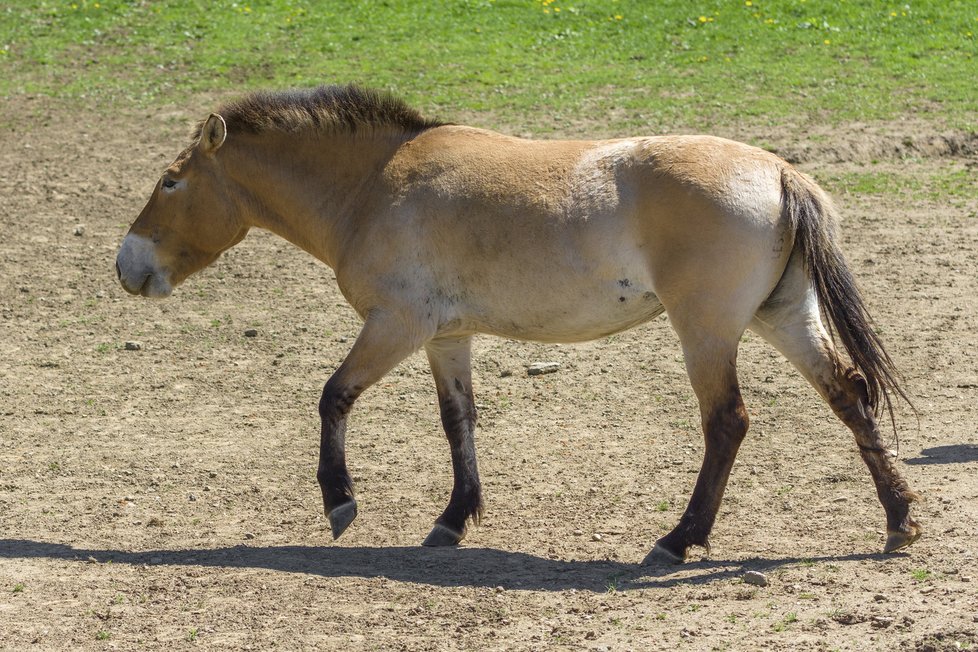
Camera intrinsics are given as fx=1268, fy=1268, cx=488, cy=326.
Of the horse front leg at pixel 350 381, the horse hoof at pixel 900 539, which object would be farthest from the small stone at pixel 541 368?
the horse hoof at pixel 900 539

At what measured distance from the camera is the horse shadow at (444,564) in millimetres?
5836

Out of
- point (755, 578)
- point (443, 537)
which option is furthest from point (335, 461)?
point (755, 578)

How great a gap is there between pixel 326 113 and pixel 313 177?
362mm

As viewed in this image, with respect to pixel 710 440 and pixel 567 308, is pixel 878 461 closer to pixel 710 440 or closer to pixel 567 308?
pixel 710 440

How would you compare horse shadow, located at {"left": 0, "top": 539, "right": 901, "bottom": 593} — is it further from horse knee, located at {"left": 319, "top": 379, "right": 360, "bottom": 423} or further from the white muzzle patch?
the white muzzle patch

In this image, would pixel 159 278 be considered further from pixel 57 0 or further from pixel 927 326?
pixel 57 0

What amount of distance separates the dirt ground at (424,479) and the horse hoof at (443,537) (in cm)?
7

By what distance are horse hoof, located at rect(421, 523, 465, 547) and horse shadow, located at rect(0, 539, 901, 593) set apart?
9 centimetres

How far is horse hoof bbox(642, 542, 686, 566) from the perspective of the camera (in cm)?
602

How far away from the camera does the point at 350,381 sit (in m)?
6.40

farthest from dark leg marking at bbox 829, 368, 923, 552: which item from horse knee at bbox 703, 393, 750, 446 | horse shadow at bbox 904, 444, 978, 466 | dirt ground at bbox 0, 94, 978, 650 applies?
horse shadow at bbox 904, 444, 978, 466

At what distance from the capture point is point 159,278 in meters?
7.21

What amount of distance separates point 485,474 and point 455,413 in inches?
25.3

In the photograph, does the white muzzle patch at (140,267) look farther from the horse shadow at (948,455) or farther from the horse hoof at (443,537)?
the horse shadow at (948,455)
